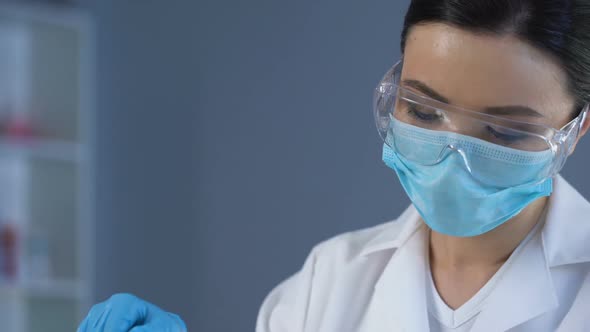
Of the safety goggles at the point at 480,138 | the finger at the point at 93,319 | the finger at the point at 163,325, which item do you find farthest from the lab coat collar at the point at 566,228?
the finger at the point at 93,319

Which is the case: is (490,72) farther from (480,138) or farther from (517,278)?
(517,278)

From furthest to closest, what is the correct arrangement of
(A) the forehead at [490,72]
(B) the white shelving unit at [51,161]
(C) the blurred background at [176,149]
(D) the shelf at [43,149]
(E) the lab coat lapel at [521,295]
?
(B) the white shelving unit at [51,161] → (D) the shelf at [43,149] → (C) the blurred background at [176,149] → (E) the lab coat lapel at [521,295] → (A) the forehead at [490,72]

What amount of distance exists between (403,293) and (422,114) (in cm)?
32

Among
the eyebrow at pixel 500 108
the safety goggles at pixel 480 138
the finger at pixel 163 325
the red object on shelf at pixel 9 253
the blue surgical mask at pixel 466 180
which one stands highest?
the eyebrow at pixel 500 108

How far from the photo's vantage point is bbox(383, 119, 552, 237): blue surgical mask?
3.85 ft

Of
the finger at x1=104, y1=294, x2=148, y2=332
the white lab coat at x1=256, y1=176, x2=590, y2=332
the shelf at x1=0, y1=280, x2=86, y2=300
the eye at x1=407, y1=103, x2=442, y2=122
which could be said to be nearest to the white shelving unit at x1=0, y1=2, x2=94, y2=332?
the shelf at x1=0, y1=280, x2=86, y2=300

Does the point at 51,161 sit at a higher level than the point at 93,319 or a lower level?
lower

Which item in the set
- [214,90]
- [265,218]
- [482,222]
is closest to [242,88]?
[214,90]

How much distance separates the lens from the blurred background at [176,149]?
295 cm

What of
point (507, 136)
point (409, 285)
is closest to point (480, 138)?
point (507, 136)

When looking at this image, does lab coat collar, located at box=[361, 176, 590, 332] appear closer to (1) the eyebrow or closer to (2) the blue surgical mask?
(2) the blue surgical mask

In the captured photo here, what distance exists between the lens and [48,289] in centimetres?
322

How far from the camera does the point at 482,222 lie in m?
1.23

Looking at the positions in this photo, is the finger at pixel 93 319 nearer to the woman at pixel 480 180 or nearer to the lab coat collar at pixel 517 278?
the woman at pixel 480 180
